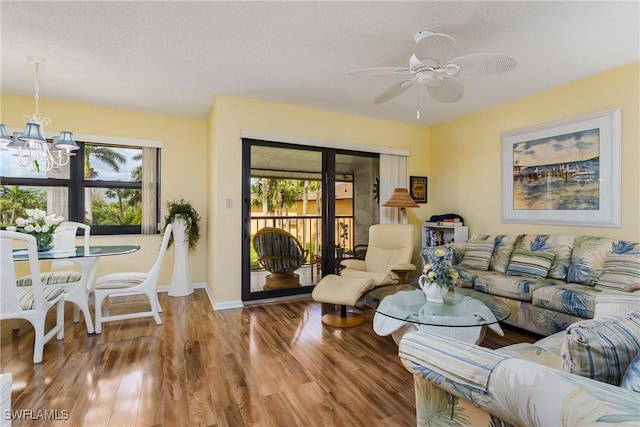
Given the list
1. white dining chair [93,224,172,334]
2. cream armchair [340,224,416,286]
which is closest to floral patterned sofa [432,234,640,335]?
cream armchair [340,224,416,286]

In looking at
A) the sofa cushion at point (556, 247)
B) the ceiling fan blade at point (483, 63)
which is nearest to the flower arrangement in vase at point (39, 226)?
the ceiling fan blade at point (483, 63)

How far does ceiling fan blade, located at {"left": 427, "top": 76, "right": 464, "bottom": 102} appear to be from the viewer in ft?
7.62

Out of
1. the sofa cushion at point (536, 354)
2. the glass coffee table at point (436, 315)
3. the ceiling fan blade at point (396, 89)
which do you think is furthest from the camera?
the ceiling fan blade at point (396, 89)

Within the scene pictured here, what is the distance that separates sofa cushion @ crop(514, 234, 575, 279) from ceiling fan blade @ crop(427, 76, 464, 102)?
6.30 feet

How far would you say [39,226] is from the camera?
2.81 m

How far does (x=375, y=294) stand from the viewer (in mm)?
2723

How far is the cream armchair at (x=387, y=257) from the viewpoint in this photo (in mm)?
3338

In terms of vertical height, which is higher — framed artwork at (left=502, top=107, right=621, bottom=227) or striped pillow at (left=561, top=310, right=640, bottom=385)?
framed artwork at (left=502, top=107, right=621, bottom=227)

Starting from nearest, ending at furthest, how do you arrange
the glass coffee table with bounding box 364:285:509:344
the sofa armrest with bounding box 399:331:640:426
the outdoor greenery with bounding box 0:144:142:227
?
the sofa armrest with bounding box 399:331:640:426 < the glass coffee table with bounding box 364:285:509:344 < the outdoor greenery with bounding box 0:144:142:227

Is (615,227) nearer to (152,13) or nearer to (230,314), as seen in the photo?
(230,314)

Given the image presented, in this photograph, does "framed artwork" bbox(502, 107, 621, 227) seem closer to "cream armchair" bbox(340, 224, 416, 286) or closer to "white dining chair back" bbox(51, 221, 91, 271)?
"cream armchair" bbox(340, 224, 416, 286)

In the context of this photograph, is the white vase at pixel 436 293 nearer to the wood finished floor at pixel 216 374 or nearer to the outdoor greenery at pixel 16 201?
the wood finished floor at pixel 216 374

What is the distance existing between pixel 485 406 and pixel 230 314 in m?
2.98

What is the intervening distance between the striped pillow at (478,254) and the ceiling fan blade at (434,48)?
2383 millimetres
